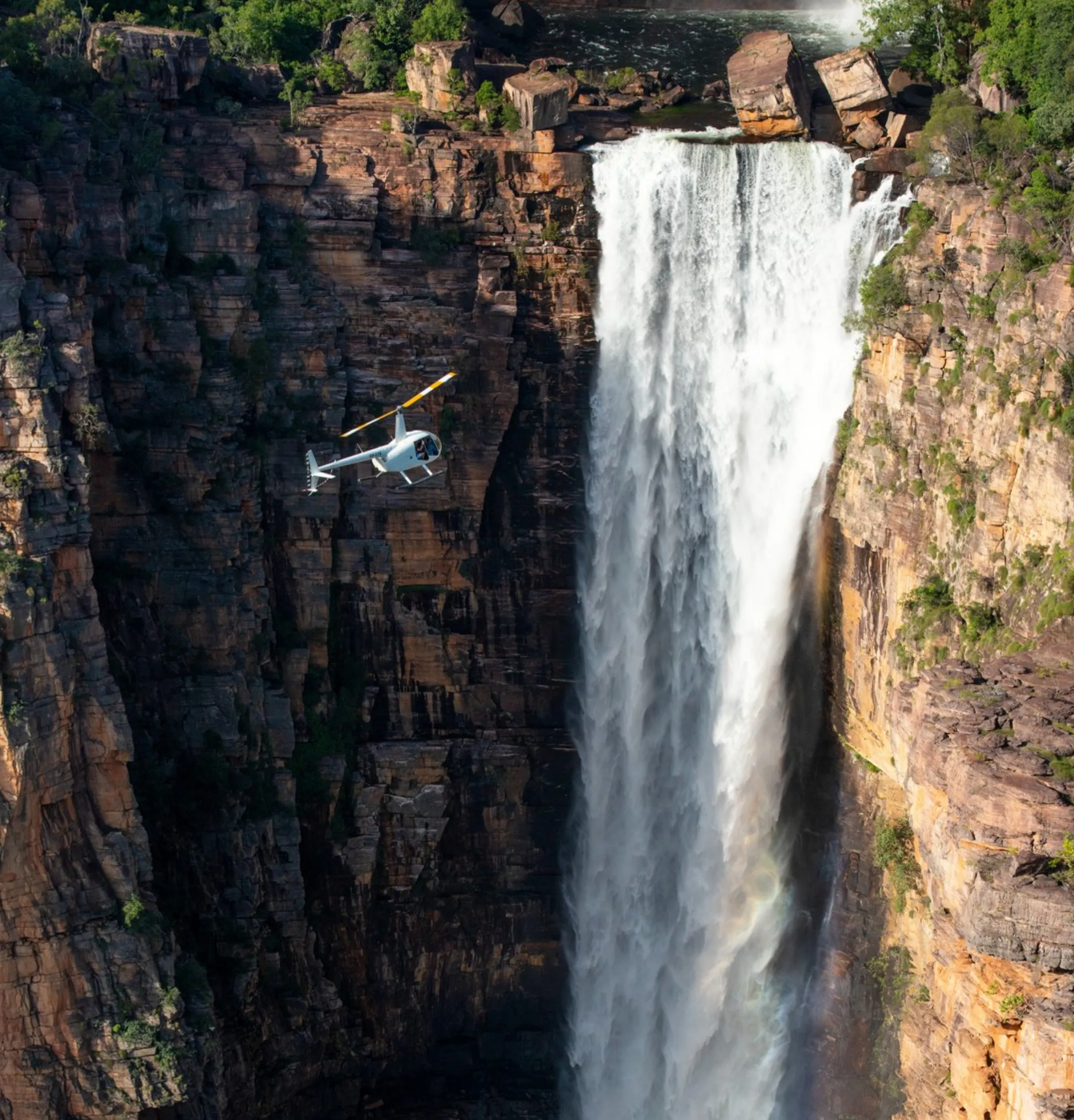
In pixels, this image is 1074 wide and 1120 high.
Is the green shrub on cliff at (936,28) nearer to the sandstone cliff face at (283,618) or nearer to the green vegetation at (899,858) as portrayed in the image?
the sandstone cliff face at (283,618)

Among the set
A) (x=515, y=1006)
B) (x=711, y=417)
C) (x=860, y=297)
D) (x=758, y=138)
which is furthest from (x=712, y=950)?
(x=758, y=138)

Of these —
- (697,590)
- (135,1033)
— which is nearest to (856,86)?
(697,590)

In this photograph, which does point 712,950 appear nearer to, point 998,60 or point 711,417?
point 711,417

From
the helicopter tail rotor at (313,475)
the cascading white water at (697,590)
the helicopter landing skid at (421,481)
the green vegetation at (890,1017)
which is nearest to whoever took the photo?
the helicopter tail rotor at (313,475)

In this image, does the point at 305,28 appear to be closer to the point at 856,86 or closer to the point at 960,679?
the point at 856,86

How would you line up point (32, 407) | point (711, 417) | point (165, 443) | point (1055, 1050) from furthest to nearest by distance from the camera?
1. point (711, 417)
2. point (165, 443)
3. point (32, 407)
4. point (1055, 1050)

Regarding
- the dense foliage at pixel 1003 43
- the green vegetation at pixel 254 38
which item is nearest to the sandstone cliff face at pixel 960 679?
the dense foliage at pixel 1003 43
